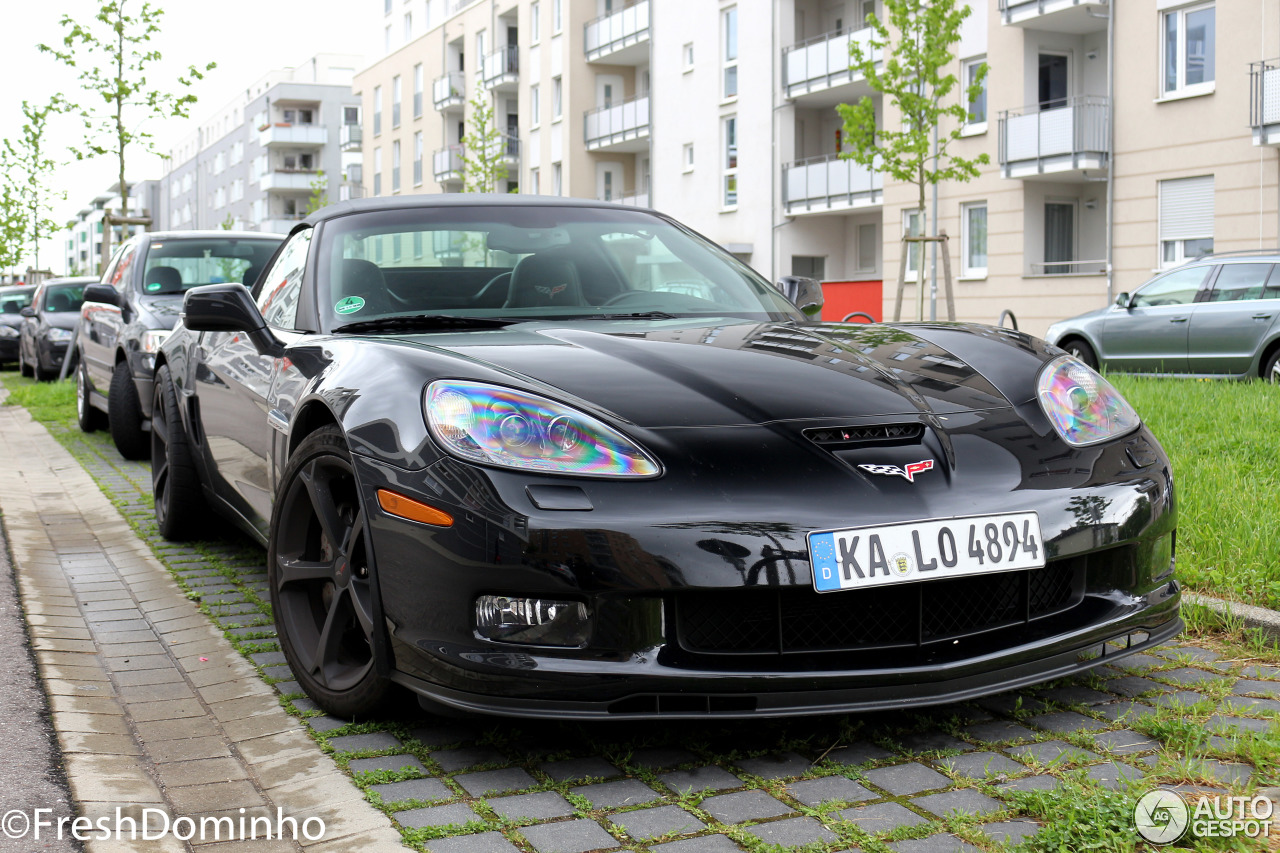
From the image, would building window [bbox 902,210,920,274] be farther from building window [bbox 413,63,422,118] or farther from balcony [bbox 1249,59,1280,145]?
building window [bbox 413,63,422,118]

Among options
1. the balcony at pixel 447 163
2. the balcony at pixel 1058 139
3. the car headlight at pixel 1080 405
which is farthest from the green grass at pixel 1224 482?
the balcony at pixel 447 163

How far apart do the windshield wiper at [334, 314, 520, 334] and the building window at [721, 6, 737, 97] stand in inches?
1200

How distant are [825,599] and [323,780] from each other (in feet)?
3.70

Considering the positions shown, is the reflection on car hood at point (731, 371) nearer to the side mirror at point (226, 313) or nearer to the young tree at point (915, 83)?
the side mirror at point (226, 313)

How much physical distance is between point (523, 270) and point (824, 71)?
2683 cm

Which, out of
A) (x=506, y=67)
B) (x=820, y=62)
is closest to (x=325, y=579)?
(x=820, y=62)

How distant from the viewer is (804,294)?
14.8ft

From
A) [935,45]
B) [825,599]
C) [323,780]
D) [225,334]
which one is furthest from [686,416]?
[935,45]

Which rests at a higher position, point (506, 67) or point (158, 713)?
point (506, 67)

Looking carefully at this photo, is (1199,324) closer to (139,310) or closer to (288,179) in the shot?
(139,310)

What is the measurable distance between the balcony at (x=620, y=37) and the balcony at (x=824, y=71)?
770cm

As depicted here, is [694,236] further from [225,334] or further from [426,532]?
[426,532]

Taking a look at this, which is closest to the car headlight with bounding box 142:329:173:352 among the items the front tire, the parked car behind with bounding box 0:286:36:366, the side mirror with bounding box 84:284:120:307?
the side mirror with bounding box 84:284:120:307

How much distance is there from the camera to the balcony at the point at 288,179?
7581 centimetres
